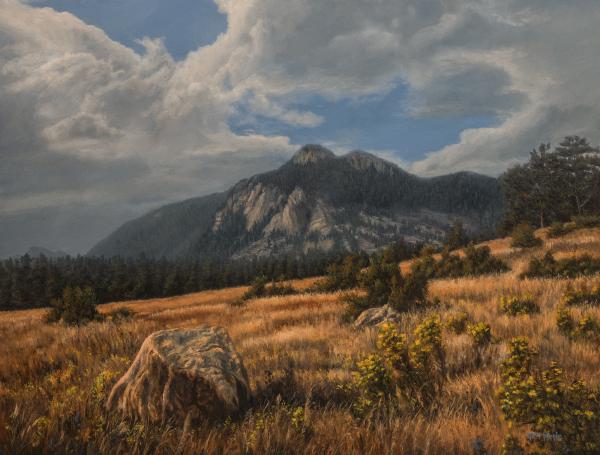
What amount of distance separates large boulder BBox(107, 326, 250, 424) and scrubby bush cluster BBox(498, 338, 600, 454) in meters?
2.61

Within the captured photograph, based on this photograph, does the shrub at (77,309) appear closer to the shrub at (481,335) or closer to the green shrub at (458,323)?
the green shrub at (458,323)

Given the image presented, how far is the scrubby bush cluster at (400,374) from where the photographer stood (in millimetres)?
3514

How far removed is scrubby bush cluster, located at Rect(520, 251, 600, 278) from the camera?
44.6 feet

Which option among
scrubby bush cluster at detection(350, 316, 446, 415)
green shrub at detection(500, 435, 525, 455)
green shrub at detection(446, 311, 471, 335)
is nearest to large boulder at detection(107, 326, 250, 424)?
scrubby bush cluster at detection(350, 316, 446, 415)

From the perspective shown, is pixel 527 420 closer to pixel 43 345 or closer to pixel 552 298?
pixel 552 298

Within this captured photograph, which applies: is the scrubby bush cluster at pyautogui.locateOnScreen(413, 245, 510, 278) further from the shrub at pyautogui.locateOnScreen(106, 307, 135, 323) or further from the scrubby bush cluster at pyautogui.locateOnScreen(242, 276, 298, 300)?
the shrub at pyautogui.locateOnScreen(106, 307, 135, 323)

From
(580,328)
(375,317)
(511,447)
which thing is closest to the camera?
(511,447)

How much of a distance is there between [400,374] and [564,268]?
13764 mm

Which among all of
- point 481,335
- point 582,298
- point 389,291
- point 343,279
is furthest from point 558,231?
point 481,335

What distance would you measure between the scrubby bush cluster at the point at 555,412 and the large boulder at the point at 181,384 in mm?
2608

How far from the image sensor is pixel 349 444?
243 cm

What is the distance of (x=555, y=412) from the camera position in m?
2.40

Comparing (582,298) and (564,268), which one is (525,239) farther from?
(582,298)

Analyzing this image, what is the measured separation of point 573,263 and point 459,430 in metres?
14.7
